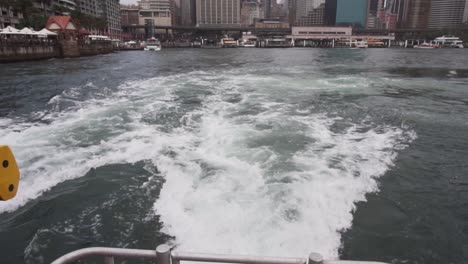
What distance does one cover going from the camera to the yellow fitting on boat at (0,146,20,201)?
2223mm

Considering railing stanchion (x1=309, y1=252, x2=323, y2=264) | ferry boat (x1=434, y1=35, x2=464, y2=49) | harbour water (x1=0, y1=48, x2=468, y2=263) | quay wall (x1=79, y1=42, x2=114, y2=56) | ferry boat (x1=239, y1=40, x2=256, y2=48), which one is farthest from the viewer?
ferry boat (x1=239, y1=40, x2=256, y2=48)

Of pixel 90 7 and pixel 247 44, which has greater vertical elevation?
pixel 90 7

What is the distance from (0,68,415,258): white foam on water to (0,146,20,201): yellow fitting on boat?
355cm

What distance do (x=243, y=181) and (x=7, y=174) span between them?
5767 mm

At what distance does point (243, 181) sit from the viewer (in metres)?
7.64

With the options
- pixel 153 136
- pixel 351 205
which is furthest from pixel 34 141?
pixel 351 205

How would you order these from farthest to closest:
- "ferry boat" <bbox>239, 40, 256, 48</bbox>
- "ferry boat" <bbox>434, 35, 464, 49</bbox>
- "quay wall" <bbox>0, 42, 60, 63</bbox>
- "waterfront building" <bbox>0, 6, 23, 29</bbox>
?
"ferry boat" <bbox>239, 40, 256, 48</bbox>
"ferry boat" <bbox>434, 35, 464, 49</bbox>
"waterfront building" <bbox>0, 6, 23, 29</bbox>
"quay wall" <bbox>0, 42, 60, 63</bbox>

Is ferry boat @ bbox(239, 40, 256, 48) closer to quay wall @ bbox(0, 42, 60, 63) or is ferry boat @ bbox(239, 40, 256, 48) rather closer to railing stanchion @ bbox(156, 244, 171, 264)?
quay wall @ bbox(0, 42, 60, 63)

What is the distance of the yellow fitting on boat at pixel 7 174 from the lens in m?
2.22

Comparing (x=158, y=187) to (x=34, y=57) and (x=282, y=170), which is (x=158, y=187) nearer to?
(x=282, y=170)

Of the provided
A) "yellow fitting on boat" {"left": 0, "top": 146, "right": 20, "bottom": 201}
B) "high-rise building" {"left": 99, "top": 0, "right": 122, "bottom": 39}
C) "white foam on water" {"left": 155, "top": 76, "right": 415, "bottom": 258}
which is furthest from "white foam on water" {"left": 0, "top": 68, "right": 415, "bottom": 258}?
"high-rise building" {"left": 99, "top": 0, "right": 122, "bottom": 39}

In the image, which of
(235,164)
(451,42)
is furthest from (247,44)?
(235,164)

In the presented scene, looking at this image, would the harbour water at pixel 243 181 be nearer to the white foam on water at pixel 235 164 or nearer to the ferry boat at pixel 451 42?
the white foam on water at pixel 235 164

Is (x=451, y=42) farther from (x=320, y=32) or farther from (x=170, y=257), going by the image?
(x=170, y=257)
